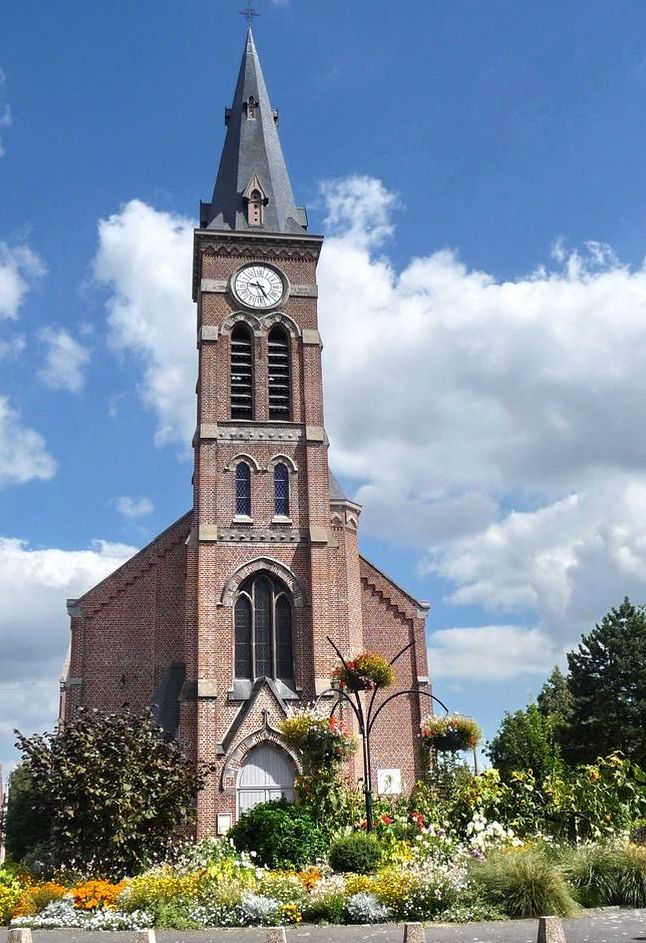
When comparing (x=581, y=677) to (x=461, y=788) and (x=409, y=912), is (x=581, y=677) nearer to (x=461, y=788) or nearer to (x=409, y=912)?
(x=461, y=788)

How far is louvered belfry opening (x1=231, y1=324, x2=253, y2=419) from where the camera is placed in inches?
1350

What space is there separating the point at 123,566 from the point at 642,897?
2296cm

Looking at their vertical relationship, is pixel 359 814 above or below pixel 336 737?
below

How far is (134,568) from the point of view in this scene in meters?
34.0

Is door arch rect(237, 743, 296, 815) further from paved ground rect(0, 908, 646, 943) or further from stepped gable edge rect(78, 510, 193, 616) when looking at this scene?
paved ground rect(0, 908, 646, 943)

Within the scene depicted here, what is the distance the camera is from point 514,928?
13.1m

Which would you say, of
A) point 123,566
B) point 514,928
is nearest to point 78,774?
point 514,928

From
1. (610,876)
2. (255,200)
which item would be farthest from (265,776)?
(255,200)

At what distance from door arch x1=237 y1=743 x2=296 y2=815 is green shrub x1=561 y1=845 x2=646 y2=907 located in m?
14.5

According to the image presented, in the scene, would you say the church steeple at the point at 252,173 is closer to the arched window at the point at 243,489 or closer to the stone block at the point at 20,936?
the arched window at the point at 243,489

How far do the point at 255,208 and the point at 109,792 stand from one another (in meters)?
25.7

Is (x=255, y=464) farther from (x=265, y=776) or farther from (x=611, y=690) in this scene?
(x=611, y=690)

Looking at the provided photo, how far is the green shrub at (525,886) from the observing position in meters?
14.2

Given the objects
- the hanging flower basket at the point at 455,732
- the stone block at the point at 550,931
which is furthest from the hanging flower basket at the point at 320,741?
the stone block at the point at 550,931
